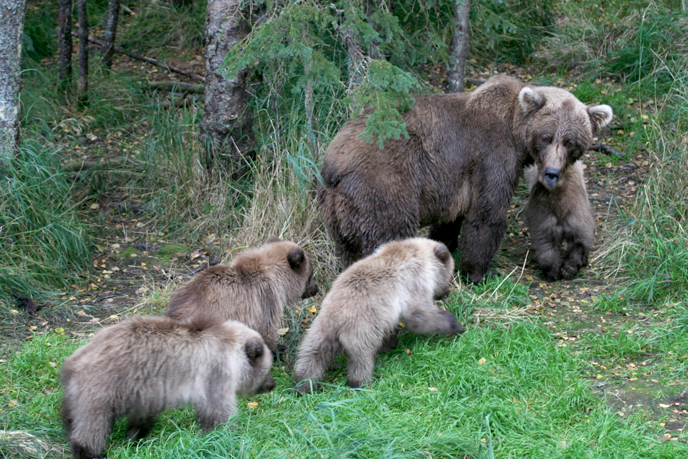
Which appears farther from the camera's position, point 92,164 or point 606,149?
point 606,149

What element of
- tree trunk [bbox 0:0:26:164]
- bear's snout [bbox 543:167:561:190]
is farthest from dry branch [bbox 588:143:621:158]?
tree trunk [bbox 0:0:26:164]

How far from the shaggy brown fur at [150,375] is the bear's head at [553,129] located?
130 inches

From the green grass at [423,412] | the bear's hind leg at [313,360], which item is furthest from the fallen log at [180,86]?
the bear's hind leg at [313,360]

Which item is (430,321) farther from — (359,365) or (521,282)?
(521,282)

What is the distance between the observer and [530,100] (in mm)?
6449

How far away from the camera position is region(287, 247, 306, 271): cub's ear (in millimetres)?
5664

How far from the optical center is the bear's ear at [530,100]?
21.0ft

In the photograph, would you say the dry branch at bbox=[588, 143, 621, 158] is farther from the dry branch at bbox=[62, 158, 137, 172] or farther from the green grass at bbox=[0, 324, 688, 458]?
the dry branch at bbox=[62, 158, 137, 172]

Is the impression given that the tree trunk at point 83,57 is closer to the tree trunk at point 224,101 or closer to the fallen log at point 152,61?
the fallen log at point 152,61

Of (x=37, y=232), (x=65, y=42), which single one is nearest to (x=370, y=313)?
(x=37, y=232)

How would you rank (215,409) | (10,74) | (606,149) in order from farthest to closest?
(606,149), (10,74), (215,409)

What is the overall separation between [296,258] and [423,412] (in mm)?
1654

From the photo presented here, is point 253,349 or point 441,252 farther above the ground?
point 441,252

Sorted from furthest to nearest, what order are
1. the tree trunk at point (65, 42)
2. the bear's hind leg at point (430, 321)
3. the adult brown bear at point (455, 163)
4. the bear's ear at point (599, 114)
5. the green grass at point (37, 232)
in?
the tree trunk at point (65, 42)
the green grass at point (37, 232)
the bear's ear at point (599, 114)
the adult brown bear at point (455, 163)
the bear's hind leg at point (430, 321)
